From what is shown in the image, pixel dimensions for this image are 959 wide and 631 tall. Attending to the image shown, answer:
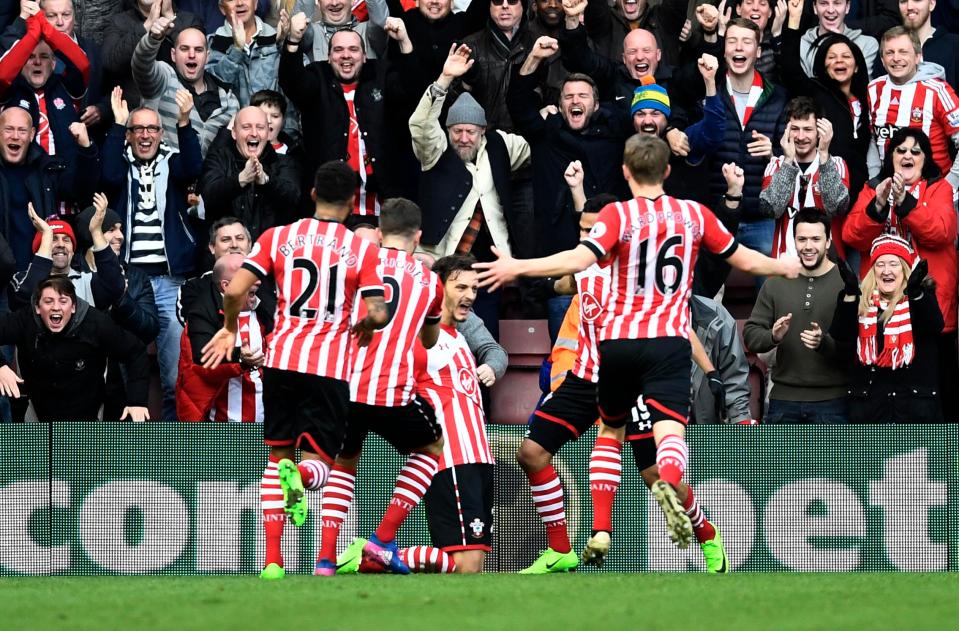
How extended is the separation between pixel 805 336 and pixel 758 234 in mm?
1381

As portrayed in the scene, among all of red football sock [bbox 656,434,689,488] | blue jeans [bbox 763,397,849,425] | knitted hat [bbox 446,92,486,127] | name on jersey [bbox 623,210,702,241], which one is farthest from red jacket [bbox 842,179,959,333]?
red football sock [bbox 656,434,689,488]

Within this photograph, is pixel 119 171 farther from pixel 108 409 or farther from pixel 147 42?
pixel 108 409

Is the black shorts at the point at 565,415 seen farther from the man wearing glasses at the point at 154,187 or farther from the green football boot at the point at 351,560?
the man wearing glasses at the point at 154,187

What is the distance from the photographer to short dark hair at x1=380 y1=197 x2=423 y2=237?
9547 millimetres

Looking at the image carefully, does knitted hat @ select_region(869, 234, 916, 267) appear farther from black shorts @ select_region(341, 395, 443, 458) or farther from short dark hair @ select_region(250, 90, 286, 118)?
short dark hair @ select_region(250, 90, 286, 118)

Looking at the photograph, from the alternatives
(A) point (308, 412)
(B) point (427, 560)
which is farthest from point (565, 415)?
(A) point (308, 412)

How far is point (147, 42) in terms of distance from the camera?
44.2 ft

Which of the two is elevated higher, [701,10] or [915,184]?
[701,10]

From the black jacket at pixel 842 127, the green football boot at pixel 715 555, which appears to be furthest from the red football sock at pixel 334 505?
the black jacket at pixel 842 127

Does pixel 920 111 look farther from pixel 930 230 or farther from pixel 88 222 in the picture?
pixel 88 222

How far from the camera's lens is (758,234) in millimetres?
13070

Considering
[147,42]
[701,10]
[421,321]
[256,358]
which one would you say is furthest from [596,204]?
[147,42]

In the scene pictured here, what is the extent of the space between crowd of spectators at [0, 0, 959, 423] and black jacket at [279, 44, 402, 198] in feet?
0.06

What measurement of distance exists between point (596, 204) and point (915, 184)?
3.29 m
